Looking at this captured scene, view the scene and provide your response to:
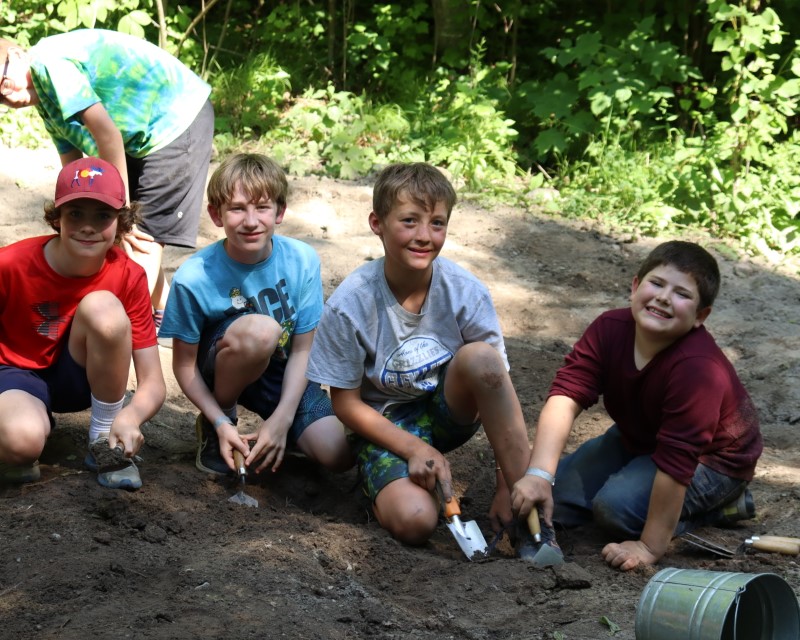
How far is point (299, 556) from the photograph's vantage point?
266cm

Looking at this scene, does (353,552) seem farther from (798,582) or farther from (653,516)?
(798,582)

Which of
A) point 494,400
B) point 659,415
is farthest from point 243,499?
point 659,415

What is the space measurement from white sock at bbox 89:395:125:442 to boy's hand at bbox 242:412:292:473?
1.38ft

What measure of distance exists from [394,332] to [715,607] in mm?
1382

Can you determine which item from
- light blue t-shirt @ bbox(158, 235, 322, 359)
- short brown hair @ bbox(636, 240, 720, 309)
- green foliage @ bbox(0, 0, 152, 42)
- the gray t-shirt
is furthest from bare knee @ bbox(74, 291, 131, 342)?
green foliage @ bbox(0, 0, 152, 42)

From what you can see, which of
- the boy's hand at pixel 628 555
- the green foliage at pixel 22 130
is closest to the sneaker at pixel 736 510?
the boy's hand at pixel 628 555

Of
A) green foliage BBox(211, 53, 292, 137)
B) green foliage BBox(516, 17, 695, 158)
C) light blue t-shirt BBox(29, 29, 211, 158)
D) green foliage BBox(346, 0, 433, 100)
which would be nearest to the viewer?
light blue t-shirt BBox(29, 29, 211, 158)

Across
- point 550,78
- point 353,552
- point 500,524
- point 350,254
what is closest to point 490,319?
point 500,524

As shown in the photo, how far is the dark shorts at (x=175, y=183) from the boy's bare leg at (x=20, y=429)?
58.8 inches

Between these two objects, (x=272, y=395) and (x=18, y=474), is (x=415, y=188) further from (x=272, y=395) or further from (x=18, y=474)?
(x=18, y=474)

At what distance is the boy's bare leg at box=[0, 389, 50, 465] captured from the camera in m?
2.98

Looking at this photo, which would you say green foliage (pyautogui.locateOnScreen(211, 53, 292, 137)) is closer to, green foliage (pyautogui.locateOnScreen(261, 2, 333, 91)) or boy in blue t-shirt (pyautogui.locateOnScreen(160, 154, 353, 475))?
green foliage (pyautogui.locateOnScreen(261, 2, 333, 91))

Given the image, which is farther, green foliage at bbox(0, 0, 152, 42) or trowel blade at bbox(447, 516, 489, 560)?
green foliage at bbox(0, 0, 152, 42)

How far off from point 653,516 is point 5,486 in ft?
6.28
